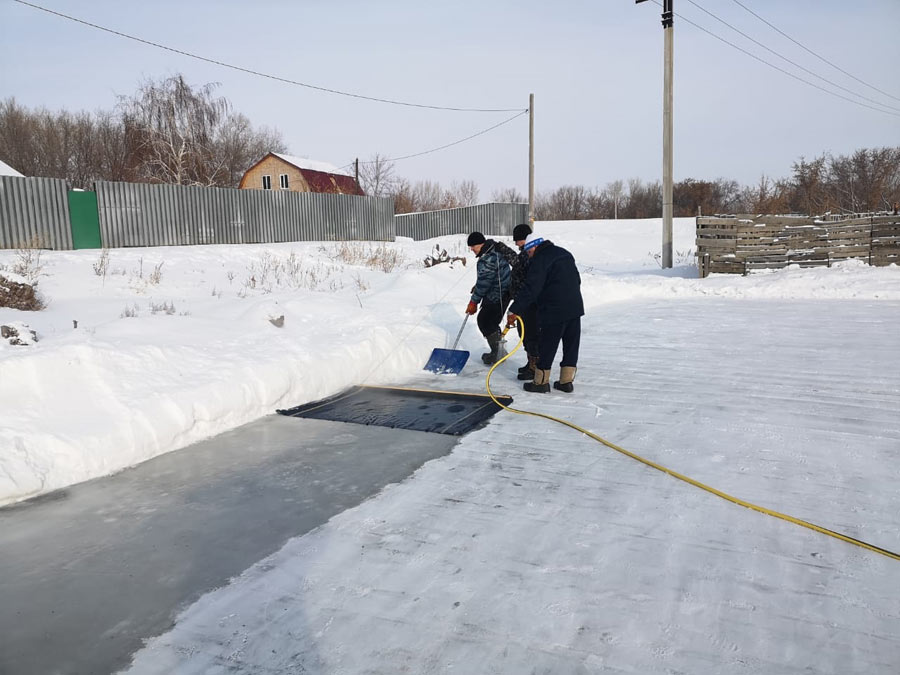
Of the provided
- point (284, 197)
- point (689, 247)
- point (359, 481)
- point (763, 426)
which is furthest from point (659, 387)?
point (689, 247)

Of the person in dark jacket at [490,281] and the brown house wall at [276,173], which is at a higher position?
the brown house wall at [276,173]

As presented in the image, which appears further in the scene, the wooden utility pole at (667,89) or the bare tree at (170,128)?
the bare tree at (170,128)

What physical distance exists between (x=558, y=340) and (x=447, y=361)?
1.76m

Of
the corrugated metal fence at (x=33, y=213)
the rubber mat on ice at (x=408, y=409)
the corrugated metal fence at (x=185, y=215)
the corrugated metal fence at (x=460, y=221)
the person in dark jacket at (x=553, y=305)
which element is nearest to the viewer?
the rubber mat on ice at (x=408, y=409)

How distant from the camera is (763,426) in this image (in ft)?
17.3

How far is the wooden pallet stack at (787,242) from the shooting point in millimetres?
17344

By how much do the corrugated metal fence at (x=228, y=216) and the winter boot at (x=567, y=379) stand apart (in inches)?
648

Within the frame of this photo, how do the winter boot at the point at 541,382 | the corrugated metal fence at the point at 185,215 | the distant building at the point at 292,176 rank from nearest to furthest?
the winter boot at the point at 541,382 → the corrugated metal fence at the point at 185,215 → the distant building at the point at 292,176

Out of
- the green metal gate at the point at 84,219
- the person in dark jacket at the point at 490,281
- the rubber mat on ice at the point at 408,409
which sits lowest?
the rubber mat on ice at the point at 408,409

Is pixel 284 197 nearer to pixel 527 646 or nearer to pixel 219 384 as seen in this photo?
pixel 219 384

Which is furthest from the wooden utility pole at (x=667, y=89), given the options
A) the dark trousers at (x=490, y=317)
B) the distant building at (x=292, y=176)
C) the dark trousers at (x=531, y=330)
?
the distant building at (x=292, y=176)

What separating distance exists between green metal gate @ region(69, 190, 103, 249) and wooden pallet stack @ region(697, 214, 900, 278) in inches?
683

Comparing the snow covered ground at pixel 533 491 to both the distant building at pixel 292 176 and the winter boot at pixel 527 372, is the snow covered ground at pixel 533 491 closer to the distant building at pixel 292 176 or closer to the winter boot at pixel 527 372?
the winter boot at pixel 527 372

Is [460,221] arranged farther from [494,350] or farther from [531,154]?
[494,350]
